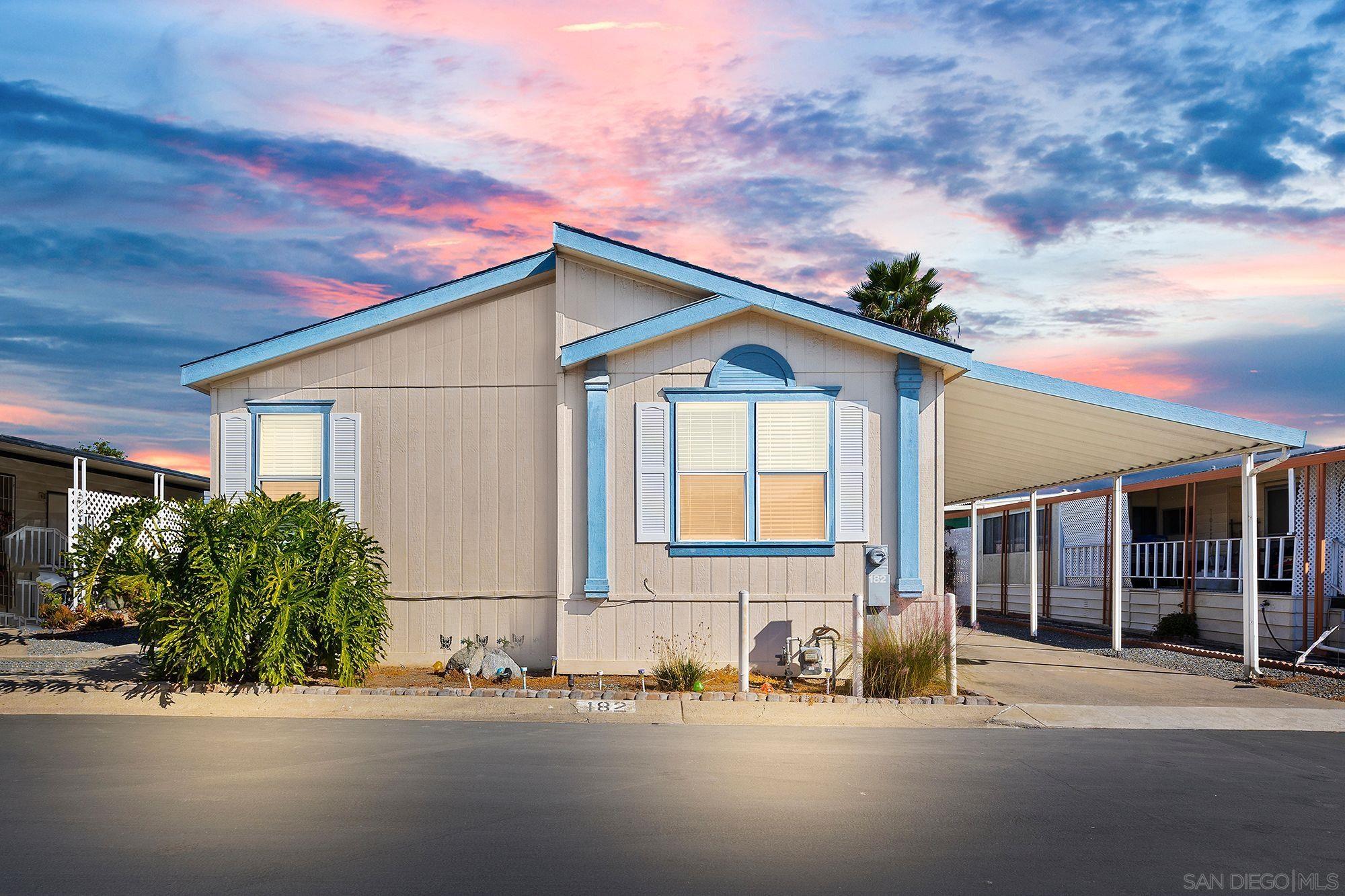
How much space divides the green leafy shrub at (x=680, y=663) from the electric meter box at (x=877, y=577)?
1.92 m

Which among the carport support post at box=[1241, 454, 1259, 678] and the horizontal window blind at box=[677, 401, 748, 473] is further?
the carport support post at box=[1241, 454, 1259, 678]

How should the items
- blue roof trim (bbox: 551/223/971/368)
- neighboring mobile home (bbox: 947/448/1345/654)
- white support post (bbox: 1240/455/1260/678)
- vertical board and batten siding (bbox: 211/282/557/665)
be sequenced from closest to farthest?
1. blue roof trim (bbox: 551/223/971/368)
2. vertical board and batten siding (bbox: 211/282/557/665)
3. white support post (bbox: 1240/455/1260/678)
4. neighboring mobile home (bbox: 947/448/1345/654)

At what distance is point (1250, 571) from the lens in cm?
1357

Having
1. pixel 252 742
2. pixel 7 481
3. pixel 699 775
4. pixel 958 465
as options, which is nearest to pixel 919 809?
pixel 699 775

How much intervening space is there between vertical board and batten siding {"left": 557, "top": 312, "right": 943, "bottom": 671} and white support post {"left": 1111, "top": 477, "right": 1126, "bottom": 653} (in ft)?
20.1

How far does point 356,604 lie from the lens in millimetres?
11695

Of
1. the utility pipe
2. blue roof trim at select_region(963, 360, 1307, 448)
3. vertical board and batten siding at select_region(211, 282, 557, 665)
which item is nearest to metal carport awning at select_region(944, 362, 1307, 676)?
blue roof trim at select_region(963, 360, 1307, 448)

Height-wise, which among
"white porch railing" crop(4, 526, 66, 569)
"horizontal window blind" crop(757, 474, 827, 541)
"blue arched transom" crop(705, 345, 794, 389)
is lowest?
"white porch railing" crop(4, 526, 66, 569)

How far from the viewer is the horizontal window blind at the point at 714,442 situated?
12.7 meters

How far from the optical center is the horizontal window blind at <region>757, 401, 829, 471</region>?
41.5ft

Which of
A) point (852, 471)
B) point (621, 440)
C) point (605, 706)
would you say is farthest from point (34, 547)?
point (852, 471)

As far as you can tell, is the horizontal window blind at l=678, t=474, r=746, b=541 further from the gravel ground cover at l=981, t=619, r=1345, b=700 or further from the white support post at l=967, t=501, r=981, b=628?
the white support post at l=967, t=501, r=981, b=628

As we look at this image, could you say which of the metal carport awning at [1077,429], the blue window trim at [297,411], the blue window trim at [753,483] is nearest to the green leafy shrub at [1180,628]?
the metal carport awning at [1077,429]

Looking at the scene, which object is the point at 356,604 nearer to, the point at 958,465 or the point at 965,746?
the point at 965,746
